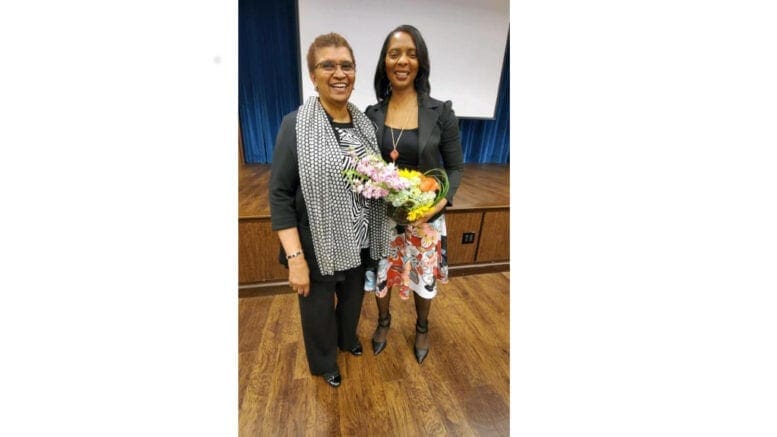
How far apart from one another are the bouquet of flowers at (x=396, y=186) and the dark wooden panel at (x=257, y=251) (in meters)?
1.12

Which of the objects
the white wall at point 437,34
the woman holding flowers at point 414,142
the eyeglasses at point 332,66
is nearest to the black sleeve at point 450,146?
the woman holding flowers at point 414,142

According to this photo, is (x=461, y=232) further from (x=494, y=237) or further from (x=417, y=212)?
(x=417, y=212)

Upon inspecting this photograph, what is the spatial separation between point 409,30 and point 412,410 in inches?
51.3

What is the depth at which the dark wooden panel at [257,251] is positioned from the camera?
1884 millimetres

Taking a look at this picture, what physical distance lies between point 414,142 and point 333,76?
0.34m

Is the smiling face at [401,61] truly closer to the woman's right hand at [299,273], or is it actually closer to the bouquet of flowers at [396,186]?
the bouquet of flowers at [396,186]

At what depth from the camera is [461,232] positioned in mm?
2248

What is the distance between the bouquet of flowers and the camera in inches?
36.5

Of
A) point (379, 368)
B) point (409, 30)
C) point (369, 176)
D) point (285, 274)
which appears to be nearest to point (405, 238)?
point (369, 176)

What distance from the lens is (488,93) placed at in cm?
380

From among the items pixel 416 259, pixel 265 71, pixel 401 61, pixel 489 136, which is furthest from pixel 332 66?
pixel 489 136

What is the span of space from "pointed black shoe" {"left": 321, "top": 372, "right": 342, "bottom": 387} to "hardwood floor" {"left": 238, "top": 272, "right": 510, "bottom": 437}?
0.02m

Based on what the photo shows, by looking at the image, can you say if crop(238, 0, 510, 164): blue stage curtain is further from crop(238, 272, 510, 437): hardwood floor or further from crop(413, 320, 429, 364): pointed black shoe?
crop(413, 320, 429, 364): pointed black shoe

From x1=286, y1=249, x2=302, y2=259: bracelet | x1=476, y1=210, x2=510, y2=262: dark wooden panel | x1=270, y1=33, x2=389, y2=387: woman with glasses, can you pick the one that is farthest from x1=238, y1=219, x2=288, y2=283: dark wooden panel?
x1=476, y1=210, x2=510, y2=262: dark wooden panel
